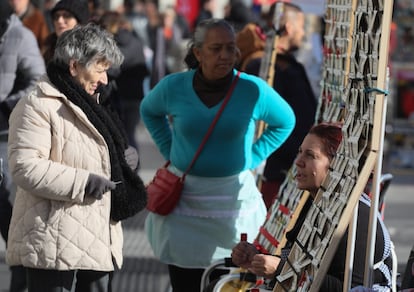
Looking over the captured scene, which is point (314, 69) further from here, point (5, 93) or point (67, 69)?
point (67, 69)

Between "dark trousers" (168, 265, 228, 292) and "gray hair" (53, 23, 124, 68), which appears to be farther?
"dark trousers" (168, 265, 228, 292)

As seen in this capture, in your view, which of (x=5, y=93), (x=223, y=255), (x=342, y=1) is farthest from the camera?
(x=5, y=93)

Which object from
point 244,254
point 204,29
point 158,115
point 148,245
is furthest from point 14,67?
point 148,245

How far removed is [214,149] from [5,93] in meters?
1.74

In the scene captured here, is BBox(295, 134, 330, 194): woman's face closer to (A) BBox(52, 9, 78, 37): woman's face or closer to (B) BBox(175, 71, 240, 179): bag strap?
(B) BBox(175, 71, 240, 179): bag strap

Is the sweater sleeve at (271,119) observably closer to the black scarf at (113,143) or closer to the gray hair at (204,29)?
the gray hair at (204,29)

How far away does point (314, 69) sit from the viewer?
423 inches

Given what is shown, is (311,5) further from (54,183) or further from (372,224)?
(372,224)

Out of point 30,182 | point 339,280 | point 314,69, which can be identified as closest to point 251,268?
point 339,280

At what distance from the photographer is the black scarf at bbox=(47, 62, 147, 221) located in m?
5.05

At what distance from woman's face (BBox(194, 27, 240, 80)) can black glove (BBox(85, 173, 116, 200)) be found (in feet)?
3.94

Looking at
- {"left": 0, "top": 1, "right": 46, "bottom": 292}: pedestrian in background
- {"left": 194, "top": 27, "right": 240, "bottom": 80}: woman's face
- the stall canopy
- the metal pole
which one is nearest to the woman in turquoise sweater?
{"left": 194, "top": 27, "right": 240, "bottom": 80}: woman's face

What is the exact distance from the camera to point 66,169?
4965 mm

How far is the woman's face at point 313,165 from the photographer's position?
4.87m
